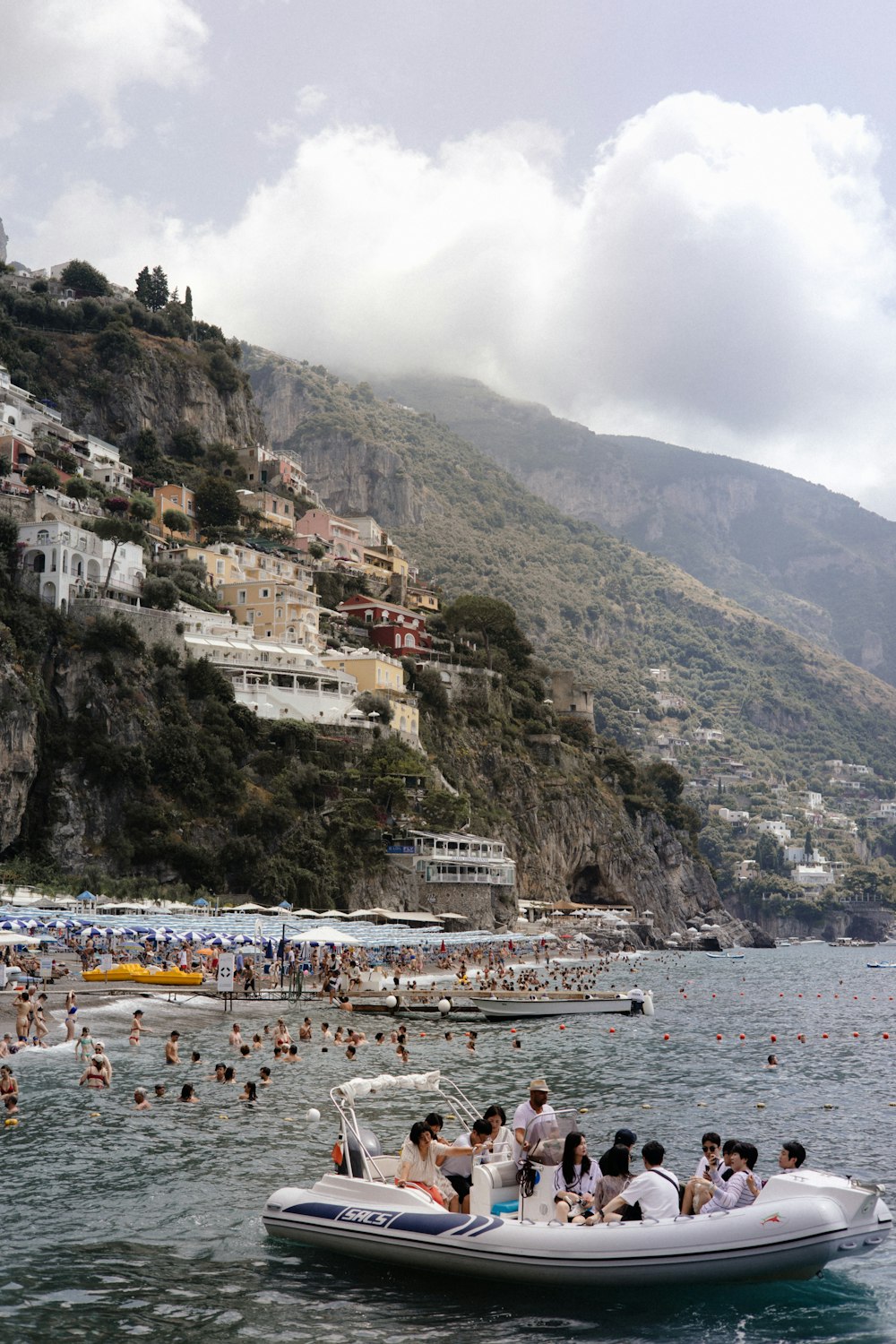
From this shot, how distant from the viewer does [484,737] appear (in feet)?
328

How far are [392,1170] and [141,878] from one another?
158 ft

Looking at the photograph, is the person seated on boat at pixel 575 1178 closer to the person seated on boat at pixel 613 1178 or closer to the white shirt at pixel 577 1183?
the white shirt at pixel 577 1183

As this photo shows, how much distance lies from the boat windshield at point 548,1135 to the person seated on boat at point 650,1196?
86cm

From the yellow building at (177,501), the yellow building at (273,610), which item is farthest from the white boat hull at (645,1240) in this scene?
the yellow building at (177,501)

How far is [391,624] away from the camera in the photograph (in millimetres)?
104875

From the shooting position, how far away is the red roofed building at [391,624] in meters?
103

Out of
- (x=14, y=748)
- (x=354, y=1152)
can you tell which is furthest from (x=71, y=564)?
(x=354, y=1152)

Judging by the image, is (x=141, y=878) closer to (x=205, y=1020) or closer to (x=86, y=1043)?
(x=205, y=1020)

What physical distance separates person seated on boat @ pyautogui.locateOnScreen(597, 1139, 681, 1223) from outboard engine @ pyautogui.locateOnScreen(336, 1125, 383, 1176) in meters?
3.15

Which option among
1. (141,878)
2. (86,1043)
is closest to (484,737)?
(141,878)

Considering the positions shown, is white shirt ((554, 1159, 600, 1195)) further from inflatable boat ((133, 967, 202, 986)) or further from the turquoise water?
inflatable boat ((133, 967, 202, 986))

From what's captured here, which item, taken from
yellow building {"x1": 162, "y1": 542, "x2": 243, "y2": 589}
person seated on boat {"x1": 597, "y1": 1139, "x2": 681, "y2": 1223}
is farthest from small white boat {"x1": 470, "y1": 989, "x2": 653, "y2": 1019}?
yellow building {"x1": 162, "y1": 542, "x2": 243, "y2": 589}

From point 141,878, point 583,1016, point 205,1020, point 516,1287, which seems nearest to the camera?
point 516,1287

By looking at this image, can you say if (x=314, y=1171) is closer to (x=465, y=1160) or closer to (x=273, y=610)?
(x=465, y=1160)
